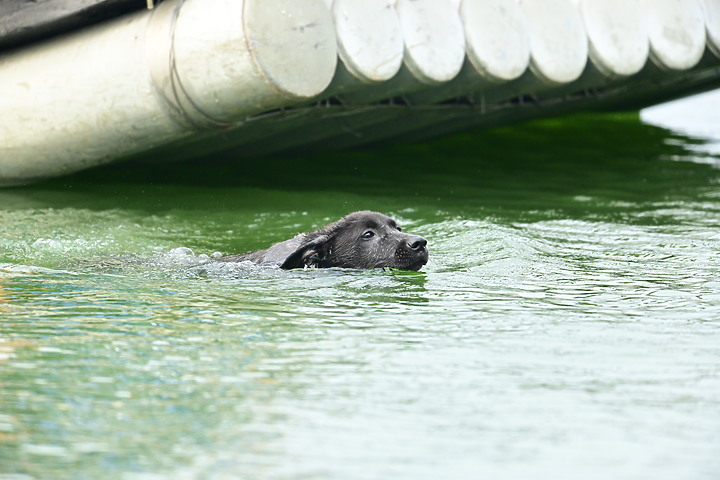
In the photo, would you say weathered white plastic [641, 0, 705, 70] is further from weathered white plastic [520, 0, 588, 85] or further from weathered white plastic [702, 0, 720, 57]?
weathered white plastic [520, 0, 588, 85]

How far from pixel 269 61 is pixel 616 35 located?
390 centimetres

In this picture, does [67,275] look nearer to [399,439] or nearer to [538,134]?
[399,439]

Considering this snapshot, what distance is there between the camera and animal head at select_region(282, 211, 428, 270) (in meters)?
7.48

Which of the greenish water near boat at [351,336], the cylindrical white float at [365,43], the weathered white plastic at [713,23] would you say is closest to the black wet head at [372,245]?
the greenish water near boat at [351,336]

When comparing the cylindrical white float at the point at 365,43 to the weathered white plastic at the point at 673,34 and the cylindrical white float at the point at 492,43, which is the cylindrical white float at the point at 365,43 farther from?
the weathered white plastic at the point at 673,34

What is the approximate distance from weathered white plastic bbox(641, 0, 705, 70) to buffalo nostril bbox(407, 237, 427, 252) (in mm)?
4549

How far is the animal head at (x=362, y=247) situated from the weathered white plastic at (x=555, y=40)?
3218 mm

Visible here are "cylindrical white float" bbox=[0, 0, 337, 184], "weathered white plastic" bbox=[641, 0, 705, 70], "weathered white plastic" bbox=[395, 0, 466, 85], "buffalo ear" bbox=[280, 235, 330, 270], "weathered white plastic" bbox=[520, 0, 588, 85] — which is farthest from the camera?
"weathered white plastic" bbox=[641, 0, 705, 70]

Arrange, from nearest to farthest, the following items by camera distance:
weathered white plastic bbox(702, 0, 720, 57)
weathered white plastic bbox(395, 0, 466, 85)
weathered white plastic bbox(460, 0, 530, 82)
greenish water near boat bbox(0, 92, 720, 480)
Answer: greenish water near boat bbox(0, 92, 720, 480) → weathered white plastic bbox(395, 0, 466, 85) → weathered white plastic bbox(460, 0, 530, 82) → weathered white plastic bbox(702, 0, 720, 57)

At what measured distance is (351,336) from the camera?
18.0 ft

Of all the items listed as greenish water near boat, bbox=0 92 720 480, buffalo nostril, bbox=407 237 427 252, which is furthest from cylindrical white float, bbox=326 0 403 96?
buffalo nostril, bbox=407 237 427 252

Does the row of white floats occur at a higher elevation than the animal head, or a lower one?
higher

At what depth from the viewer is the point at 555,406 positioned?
14.3 ft

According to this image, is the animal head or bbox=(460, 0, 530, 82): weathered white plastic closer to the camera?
the animal head
